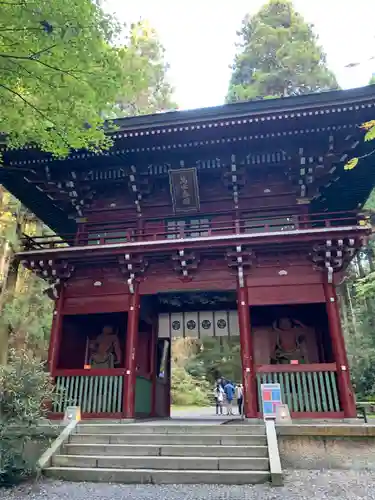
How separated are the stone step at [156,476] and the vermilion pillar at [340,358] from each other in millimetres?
3205

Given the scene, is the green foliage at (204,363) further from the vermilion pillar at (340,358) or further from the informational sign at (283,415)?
the informational sign at (283,415)

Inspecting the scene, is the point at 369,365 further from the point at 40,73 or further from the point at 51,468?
the point at 40,73

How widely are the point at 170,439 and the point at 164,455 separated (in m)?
0.46

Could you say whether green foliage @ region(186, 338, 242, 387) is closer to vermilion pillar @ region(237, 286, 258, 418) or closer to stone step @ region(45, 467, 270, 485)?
vermilion pillar @ region(237, 286, 258, 418)

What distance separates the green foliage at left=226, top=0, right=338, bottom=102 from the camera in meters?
20.3

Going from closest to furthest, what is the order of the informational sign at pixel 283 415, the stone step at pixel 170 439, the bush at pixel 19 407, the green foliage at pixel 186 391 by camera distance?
the bush at pixel 19 407 < the stone step at pixel 170 439 < the informational sign at pixel 283 415 < the green foliage at pixel 186 391

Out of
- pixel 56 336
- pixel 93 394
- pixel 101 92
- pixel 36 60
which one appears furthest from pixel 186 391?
pixel 36 60

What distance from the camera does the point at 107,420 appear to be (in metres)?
8.52

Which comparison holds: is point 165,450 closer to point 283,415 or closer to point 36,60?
point 283,415

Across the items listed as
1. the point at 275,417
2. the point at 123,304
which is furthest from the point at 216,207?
the point at 275,417

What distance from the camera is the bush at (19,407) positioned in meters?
5.93

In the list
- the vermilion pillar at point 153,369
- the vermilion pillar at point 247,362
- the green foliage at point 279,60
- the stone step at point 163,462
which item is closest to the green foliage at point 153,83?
the green foliage at point 279,60

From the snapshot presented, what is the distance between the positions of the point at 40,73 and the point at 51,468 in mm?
6080

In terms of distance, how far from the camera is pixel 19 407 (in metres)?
6.09
